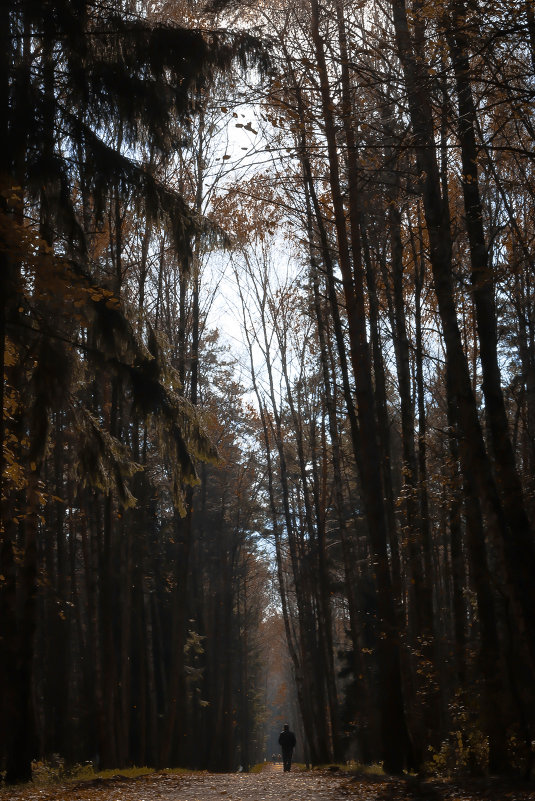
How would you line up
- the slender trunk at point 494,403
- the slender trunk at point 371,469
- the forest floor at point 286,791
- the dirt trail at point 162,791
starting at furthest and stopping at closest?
the slender trunk at point 371,469
the dirt trail at point 162,791
the slender trunk at point 494,403
the forest floor at point 286,791

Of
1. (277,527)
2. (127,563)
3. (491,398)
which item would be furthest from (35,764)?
(277,527)

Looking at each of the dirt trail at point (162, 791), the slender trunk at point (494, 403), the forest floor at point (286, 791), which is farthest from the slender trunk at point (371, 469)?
the slender trunk at point (494, 403)

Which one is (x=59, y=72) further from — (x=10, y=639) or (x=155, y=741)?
(x=155, y=741)

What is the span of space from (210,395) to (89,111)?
19.4 meters

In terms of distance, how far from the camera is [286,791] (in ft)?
35.6

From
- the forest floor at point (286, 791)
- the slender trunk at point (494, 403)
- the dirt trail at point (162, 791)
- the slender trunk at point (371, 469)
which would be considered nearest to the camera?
the forest floor at point (286, 791)

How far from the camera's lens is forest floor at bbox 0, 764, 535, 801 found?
7.30 meters

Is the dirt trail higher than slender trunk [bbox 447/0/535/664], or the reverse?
slender trunk [bbox 447/0/535/664]

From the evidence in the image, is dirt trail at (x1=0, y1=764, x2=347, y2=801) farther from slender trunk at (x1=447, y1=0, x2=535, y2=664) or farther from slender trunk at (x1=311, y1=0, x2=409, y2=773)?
slender trunk at (x1=447, y1=0, x2=535, y2=664)

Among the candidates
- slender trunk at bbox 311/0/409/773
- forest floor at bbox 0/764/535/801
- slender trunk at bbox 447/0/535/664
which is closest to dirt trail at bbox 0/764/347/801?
forest floor at bbox 0/764/535/801

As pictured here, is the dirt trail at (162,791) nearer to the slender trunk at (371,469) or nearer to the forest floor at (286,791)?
the forest floor at (286,791)

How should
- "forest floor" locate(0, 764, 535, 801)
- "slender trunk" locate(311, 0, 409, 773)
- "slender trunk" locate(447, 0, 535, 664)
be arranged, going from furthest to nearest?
"slender trunk" locate(311, 0, 409, 773) < "slender trunk" locate(447, 0, 535, 664) < "forest floor" locate(0, 764, 535, 801)

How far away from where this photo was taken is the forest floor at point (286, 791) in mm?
7300

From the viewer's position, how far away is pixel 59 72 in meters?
9.00
